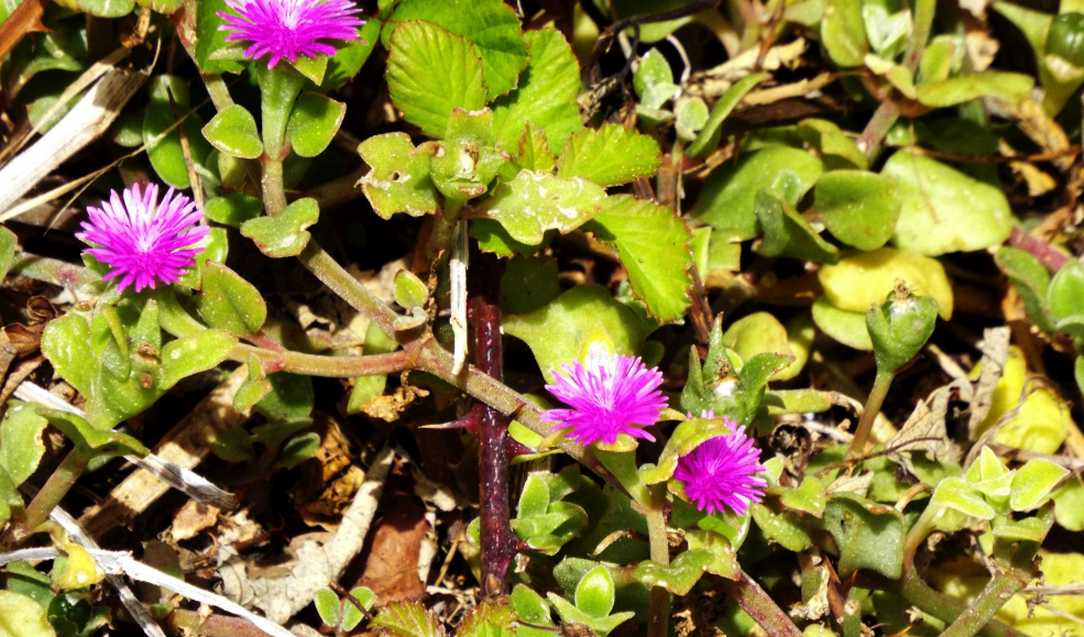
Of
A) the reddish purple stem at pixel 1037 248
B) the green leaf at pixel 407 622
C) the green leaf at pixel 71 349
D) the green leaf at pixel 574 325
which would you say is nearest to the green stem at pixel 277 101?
the green leaf at pixel 71 349

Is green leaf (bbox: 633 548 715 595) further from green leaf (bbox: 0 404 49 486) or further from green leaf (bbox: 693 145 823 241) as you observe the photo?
green leaf (bbox: 0 404 49 486)

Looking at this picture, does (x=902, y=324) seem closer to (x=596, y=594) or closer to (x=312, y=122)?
(x=596, y=594)

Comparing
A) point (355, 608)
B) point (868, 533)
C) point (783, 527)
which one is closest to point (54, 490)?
point (355, 608)

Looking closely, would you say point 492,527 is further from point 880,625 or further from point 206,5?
point 206,5

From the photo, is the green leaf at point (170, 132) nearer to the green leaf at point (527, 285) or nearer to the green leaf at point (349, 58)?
the green leaf at point (349, 58)

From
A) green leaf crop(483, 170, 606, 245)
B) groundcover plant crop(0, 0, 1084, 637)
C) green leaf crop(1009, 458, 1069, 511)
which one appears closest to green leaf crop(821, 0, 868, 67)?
groundcover plant crop(0, 0, 1084, 637)
